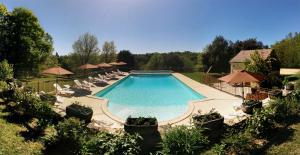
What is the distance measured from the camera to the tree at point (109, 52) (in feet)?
156

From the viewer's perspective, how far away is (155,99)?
21.6 meters

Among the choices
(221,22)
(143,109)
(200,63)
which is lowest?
(143,109)

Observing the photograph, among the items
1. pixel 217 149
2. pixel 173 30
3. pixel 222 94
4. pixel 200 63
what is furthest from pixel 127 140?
pixel 200 63

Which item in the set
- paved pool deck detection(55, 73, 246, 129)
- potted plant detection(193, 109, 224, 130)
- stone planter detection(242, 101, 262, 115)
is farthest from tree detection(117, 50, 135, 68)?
potted plant detection(193, 109, 224, 130)

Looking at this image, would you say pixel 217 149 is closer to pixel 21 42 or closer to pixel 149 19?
pixel 149 19

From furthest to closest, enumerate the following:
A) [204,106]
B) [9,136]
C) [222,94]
→ [222,94] < [204,106] < [9,136]

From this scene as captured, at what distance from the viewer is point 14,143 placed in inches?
298

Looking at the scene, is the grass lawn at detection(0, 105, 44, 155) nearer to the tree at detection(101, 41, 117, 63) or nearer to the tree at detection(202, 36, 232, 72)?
the tree at detection(202, 36, 232, 72)

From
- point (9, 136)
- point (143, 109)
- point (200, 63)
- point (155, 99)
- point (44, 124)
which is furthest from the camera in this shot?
point (200, 63)

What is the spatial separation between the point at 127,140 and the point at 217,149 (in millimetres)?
2527

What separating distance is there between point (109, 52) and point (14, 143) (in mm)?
41148

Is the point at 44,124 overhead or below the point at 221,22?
below

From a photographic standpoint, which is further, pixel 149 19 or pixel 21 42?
pixel 149 19

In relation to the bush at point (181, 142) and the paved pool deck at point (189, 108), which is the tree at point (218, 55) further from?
the bush at point (181, 142)
